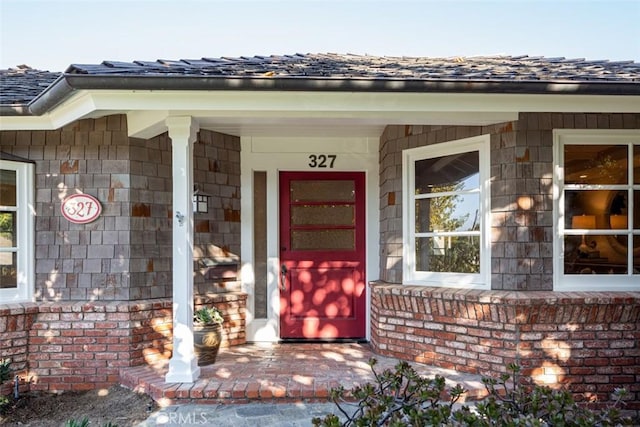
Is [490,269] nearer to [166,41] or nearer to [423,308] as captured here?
[423,308]

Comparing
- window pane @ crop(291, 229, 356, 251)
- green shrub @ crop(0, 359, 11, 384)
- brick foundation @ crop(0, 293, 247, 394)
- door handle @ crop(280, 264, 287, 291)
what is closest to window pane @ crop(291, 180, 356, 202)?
window pane @ crop(291, 229, 356, 251)

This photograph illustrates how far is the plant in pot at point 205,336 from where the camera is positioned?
4250 millimetres

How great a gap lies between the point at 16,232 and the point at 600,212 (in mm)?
5841

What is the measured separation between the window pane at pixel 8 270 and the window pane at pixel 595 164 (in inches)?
220

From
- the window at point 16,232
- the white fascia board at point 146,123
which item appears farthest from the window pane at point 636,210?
the window at point 16,232

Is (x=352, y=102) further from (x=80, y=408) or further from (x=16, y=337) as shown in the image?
(x=16, y=337)

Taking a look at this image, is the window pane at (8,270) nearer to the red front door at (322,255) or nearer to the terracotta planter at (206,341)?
the terracotta planter at (206,341)

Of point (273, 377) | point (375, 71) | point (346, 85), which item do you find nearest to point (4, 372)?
point (273, 377)

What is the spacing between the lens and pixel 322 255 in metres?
5.52

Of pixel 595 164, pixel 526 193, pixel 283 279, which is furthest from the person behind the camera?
pixel 283 279

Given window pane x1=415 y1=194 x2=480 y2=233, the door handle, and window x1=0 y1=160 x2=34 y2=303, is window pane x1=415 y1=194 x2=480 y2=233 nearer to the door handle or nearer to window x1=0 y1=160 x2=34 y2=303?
the door handle

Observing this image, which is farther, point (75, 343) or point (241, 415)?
point (75, 343)

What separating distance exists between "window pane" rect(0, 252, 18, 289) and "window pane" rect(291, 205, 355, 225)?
121 inches

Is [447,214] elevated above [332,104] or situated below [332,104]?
below
